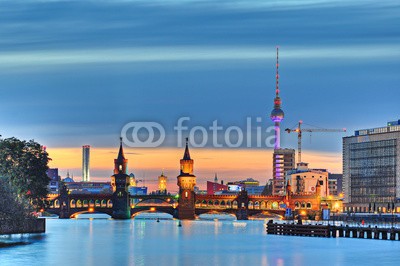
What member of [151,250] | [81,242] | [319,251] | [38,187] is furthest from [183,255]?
[38,187]

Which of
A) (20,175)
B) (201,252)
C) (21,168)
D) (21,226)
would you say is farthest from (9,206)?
(21,168)

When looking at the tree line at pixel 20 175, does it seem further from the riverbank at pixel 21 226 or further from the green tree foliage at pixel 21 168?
the riverbank at pixel 21 226

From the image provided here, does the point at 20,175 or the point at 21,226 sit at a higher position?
the point at 20,175

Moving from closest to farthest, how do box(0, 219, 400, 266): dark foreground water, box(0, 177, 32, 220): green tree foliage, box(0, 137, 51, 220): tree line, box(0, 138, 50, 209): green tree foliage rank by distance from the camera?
box(0, 219, 400, 266): dark foreground water < box(0, 177, 32, 220): green tree foliage < box(0, 137, 51, 220): tree line < box(0, 138, 50, 209): green tree foliage

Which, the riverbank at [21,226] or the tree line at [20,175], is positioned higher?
the tree line at [20,175]

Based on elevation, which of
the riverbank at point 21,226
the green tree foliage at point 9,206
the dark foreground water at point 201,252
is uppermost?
the green tree foliage at point 9,206

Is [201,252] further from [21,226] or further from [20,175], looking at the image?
[20,175]

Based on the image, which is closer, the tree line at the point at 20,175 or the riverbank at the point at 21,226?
the riverbank at the point at 21,226

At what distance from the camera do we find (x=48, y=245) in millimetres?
170375

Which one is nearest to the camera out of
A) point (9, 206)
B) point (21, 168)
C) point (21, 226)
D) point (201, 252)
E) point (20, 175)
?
point (9, 206)

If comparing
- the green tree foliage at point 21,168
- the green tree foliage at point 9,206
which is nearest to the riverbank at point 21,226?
the green tree foliage at point 9,206

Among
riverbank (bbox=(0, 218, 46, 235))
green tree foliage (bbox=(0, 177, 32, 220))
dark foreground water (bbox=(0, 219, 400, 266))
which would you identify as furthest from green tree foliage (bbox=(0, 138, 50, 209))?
green tree foliage (bbox=(0, 177, 32, 220))

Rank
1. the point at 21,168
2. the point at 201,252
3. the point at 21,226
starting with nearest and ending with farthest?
the point at 21,226
the point at 201,252
the point at 21,168

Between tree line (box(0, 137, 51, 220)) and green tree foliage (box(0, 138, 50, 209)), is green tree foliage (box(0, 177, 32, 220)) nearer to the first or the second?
tree line (box(0, 137, 51, 220))
